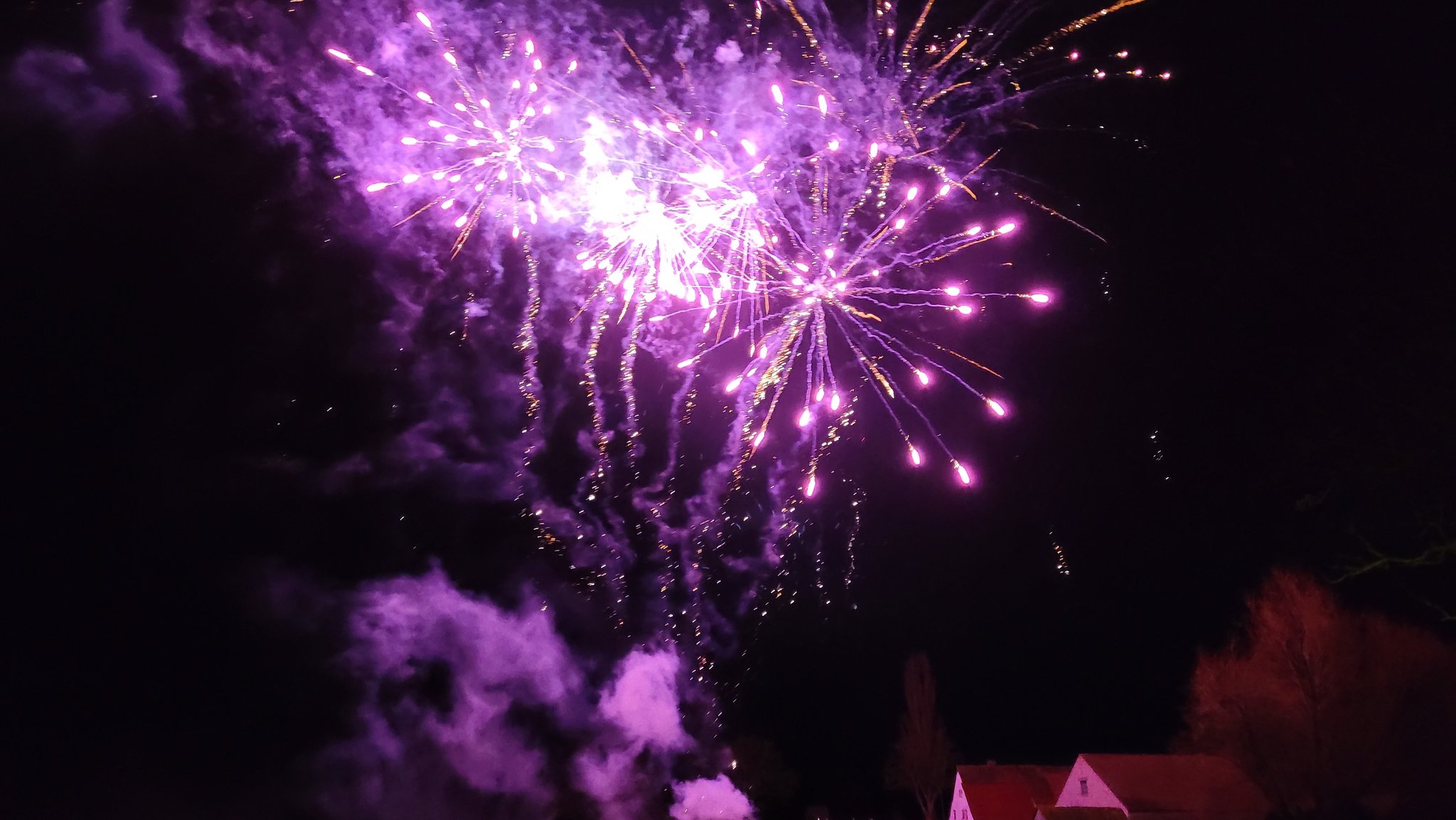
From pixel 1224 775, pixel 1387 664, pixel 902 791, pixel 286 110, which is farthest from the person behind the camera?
pixel 902 791

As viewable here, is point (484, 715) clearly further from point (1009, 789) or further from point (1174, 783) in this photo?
point (1009, 789)

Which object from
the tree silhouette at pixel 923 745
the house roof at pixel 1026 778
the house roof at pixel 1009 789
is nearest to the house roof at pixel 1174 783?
the house roof at pixel 1009 789

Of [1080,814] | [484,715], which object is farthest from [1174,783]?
[484,715]

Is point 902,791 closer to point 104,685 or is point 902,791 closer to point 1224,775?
point 1224,775

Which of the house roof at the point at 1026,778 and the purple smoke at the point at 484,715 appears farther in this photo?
the house roof at the point at 1026,778

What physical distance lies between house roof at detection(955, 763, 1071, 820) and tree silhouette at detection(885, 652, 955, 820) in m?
2.28

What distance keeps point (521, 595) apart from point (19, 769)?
7493 mm

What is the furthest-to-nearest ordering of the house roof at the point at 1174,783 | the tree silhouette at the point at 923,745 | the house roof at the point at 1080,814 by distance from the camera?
the tree silhouette at the point at 923,745 → the house roof at the point at 1174,783 → the house roof at the point at 1080,814

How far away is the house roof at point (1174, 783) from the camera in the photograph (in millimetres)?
22391

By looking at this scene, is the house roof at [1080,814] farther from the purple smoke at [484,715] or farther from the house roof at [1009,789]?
the purple smoke at [484,715]

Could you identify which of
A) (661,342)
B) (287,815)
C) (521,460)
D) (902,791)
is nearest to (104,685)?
(287,815)

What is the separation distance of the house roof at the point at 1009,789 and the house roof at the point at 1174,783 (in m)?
3.95

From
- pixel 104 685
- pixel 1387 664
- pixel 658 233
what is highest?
pixel 658 233

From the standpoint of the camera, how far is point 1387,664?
54.5 feet
